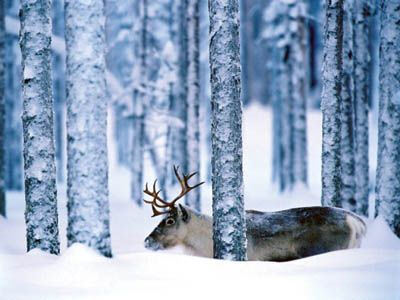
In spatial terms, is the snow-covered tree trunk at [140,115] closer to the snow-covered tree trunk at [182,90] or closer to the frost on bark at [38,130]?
the snow-covered tree trunk at [182,90]

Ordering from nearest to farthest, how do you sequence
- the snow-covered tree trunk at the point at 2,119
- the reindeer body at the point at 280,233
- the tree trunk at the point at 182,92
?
the reindeer body at the point at 280,233 → the snow-covered tree trunk at the point at 2,119 → the tree trunk at the point at 182,92

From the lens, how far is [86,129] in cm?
573

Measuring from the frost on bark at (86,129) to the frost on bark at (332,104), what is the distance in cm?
435

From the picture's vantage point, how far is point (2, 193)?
12000 millimetres

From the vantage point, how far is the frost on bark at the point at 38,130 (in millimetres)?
6707

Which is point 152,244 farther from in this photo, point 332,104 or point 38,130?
point 332,104

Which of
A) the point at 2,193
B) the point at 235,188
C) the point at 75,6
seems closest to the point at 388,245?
the point at 235,188

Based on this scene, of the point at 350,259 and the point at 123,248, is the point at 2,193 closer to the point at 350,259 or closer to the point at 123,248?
the point at 123,248

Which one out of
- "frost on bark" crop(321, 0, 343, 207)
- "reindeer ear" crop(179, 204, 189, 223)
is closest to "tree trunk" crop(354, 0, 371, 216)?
"frost on bark" crop(321, 0, 343, 207)

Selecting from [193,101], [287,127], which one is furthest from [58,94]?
[193,101]

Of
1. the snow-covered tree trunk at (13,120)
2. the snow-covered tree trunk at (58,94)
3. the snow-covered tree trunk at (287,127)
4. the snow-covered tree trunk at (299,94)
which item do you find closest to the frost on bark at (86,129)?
the snow-covered tree trunk at (299,94)

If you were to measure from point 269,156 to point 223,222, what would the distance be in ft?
101

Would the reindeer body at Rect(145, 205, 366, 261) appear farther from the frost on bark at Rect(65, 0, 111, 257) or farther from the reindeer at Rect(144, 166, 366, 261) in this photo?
the frost on bark at Rect(65, 0, 111, 257)

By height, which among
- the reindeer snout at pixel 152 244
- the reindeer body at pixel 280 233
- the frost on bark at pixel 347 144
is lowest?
the reindeer snout at pixel 152 244
